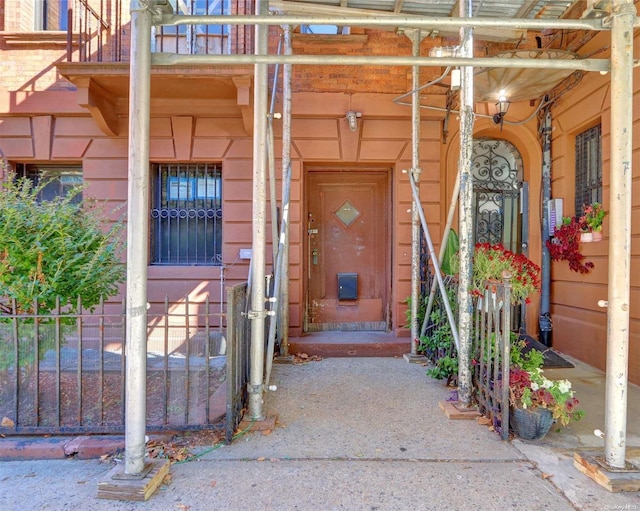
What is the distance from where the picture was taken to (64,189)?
680cm

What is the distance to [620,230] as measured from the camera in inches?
112

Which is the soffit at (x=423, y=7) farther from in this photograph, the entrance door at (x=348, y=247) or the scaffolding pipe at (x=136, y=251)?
the scaffolding pipe at (x=136, y=251)

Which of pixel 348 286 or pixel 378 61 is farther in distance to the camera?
pixel 348 286

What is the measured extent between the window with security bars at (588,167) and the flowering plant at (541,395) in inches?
138

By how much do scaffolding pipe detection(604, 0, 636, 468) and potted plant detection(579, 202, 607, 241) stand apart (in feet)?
10.2

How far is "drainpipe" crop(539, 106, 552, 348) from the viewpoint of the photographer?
21.6 ft

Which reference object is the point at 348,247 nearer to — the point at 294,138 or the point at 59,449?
the point at 294,138

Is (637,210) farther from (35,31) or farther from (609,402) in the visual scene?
(35,31)

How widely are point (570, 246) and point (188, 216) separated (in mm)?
5735

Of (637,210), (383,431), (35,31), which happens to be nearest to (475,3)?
(637,210)

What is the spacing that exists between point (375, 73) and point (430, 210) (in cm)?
225

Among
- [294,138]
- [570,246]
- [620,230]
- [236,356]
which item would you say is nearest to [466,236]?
[620,230]

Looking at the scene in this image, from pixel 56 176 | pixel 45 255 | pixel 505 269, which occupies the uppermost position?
pixel 56 176

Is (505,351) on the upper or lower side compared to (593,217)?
lower
